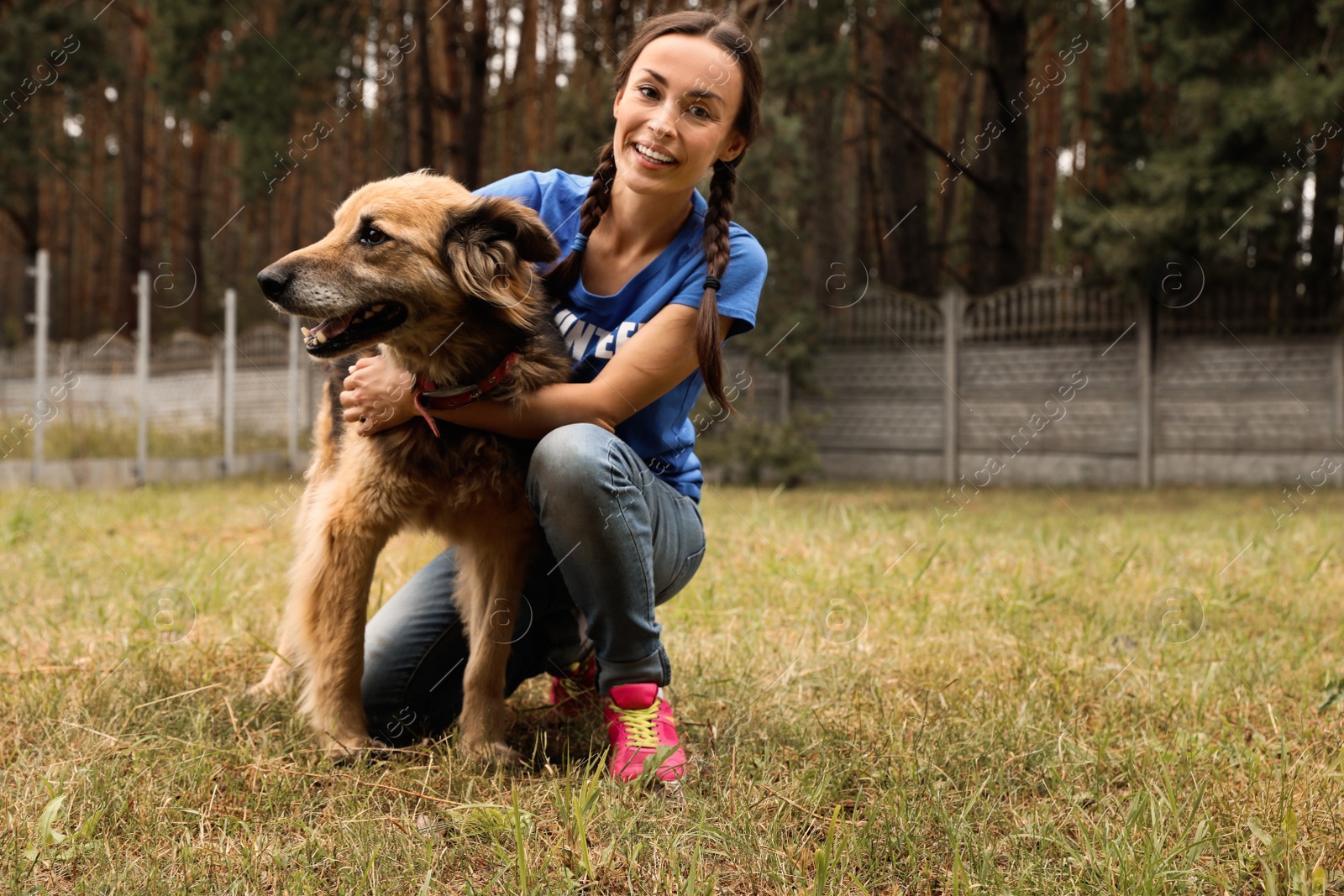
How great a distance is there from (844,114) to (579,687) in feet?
70.0

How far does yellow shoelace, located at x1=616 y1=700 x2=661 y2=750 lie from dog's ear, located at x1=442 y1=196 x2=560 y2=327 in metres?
1.00

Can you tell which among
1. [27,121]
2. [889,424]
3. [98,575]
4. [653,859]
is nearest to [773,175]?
[889,424]

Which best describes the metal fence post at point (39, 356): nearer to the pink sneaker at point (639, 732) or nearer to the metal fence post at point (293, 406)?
the metal fence post at point (293, 406)

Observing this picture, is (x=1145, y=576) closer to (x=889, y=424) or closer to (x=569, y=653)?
(x=569, y=653)

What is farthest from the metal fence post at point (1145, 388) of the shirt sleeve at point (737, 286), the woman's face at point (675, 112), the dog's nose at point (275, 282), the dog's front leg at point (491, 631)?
the dog's nose at point (275, 282)

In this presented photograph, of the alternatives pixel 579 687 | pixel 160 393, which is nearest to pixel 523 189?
pixel 579 687

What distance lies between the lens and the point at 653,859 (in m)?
1.96

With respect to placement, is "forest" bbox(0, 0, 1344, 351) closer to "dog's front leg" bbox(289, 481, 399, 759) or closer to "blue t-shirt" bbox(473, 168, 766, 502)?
"blue t-shirt" bbox(473, 168, 766, 502)

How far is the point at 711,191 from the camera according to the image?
2582 mm

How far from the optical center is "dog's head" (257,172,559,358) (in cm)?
235

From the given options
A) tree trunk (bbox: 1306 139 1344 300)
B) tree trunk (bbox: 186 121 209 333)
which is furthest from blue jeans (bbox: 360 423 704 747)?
tree trunk (bbox: 186 121 209 333)

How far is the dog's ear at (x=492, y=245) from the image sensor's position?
240cm

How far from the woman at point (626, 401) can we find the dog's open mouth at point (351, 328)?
0.13 metres

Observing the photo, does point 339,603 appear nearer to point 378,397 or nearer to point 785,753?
point 378,397
